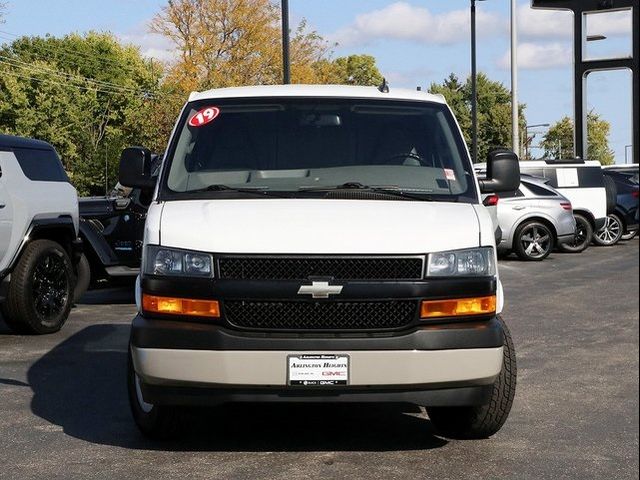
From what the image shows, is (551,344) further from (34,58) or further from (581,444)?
(34,58)

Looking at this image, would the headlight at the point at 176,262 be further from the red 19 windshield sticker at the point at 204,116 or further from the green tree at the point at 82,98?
the green tree at the point at 82,98

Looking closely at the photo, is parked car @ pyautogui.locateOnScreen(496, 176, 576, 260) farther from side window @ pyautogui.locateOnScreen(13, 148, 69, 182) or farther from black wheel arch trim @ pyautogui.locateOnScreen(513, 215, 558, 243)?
side window @ pyautogui.locateOnScreen(13, 148, 69, 182)

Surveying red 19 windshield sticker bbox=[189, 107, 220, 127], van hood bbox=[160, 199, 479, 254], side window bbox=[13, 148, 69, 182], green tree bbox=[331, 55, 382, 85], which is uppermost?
green tree bbox=[331, 55, 382, 85]

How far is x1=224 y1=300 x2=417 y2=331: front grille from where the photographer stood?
5.09 m

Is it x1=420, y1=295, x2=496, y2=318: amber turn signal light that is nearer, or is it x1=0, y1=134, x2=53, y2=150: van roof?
x1=420, y1=295, x2=496, y2=318: amber turn signal light

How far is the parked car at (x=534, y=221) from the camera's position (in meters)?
21.4

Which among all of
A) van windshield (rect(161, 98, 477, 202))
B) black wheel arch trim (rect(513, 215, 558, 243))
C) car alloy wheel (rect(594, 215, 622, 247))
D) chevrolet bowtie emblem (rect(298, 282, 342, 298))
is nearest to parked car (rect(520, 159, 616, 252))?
car alloy wheel (rect(594, 215, 622, 247))

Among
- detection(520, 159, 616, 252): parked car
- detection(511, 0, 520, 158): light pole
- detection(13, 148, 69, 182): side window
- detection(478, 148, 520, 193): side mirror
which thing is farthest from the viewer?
detection(511, 0, 520, 158): light pole

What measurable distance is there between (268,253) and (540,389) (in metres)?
3.09

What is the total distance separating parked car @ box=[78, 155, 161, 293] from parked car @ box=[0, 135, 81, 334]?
72.4 inches

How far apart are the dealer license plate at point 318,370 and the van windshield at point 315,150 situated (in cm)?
109

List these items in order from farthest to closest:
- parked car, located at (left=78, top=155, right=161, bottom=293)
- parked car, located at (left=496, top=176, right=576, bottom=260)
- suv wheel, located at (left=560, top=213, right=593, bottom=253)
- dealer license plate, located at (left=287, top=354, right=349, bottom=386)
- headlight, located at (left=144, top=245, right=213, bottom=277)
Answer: suv wheel, located at (left=560, top=213, right=593, bottom=253), parked car, located at (left=496, top=176, right=576, bottom=260), parked car, located at (left=78, top=155, right=161, bottom=293), headlight, located at (left=144, top=245, right=213, bottom=277), dealer license plate, located at (left=287, top=354, right=349, bottom=386)

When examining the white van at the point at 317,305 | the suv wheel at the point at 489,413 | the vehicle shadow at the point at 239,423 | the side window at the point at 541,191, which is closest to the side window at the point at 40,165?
the vehicle shadow at the point at 239,423


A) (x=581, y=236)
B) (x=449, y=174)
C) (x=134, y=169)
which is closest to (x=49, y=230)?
(x=134, y=169)
